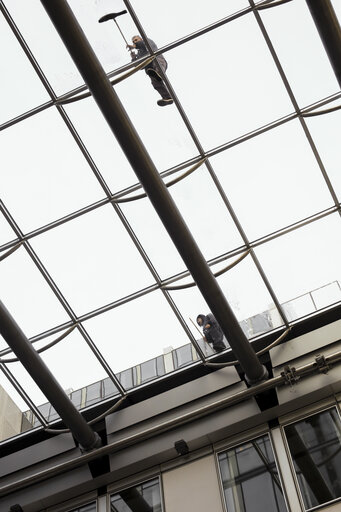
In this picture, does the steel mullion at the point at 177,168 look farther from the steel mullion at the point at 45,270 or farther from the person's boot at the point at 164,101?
the person's boot at the point at 164,101

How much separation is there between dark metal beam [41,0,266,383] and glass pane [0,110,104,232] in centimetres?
284

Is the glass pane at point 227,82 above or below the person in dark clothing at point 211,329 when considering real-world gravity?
above

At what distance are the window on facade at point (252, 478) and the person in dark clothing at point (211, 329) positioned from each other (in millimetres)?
3077

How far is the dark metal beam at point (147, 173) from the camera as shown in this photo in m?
17.6

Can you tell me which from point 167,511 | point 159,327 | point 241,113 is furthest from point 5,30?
point 167,511

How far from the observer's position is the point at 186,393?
2330 centimetres

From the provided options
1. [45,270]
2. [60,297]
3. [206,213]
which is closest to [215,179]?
[206,213]

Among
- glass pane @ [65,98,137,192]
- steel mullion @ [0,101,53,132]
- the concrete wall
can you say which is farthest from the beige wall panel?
steel mullion @ [0,101,53,132]

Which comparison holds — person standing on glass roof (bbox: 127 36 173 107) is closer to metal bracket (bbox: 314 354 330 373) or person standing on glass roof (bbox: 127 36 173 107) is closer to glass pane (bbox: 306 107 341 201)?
glass pane (bbox: 306 107 341 201)

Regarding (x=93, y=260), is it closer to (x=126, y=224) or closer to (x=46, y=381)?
(x=126, y=224)

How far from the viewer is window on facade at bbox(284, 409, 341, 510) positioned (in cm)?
1966

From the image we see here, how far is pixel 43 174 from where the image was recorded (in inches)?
854

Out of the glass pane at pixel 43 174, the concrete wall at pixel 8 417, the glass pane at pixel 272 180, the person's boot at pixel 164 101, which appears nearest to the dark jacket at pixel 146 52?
the person's boot at pixel 164 101

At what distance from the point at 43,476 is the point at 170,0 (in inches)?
554
